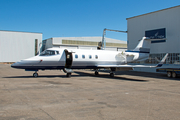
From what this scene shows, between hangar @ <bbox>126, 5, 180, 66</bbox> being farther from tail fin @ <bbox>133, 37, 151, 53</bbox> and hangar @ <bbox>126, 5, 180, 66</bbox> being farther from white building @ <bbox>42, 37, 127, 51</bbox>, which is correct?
white building @ <bbox>42, 37, 127, 51</bbox>

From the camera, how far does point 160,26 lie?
88.6 ft

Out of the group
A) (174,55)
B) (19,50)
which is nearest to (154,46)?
(174,55)

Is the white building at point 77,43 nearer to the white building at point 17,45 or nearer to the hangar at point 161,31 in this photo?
the white building at point 17,45

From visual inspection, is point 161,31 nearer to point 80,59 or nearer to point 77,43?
point 80,59

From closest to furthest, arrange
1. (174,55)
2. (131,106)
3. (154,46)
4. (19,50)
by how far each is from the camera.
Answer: (131,106)
(174,55)
(154,46)
(19,50)

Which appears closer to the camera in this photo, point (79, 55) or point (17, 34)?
point (79, 55)

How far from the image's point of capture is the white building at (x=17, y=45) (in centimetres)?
6338

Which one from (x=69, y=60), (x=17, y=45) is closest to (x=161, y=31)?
(x=69, y=60)

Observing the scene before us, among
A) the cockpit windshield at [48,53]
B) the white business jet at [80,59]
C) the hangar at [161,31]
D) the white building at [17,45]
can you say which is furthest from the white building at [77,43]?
the cockpit windshield at [48,53]

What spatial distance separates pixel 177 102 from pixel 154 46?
21122 millimetres

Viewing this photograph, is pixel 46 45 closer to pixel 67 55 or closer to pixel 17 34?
pixel 17 34

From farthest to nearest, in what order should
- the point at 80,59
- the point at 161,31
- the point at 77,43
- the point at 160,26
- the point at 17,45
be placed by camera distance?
the point at 17,45 → the point at 77,43 → the point at 160,26 → the point at 161,31 → the point at 80,59

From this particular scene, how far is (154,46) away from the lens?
91.7 feet

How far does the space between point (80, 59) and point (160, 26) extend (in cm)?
1478
